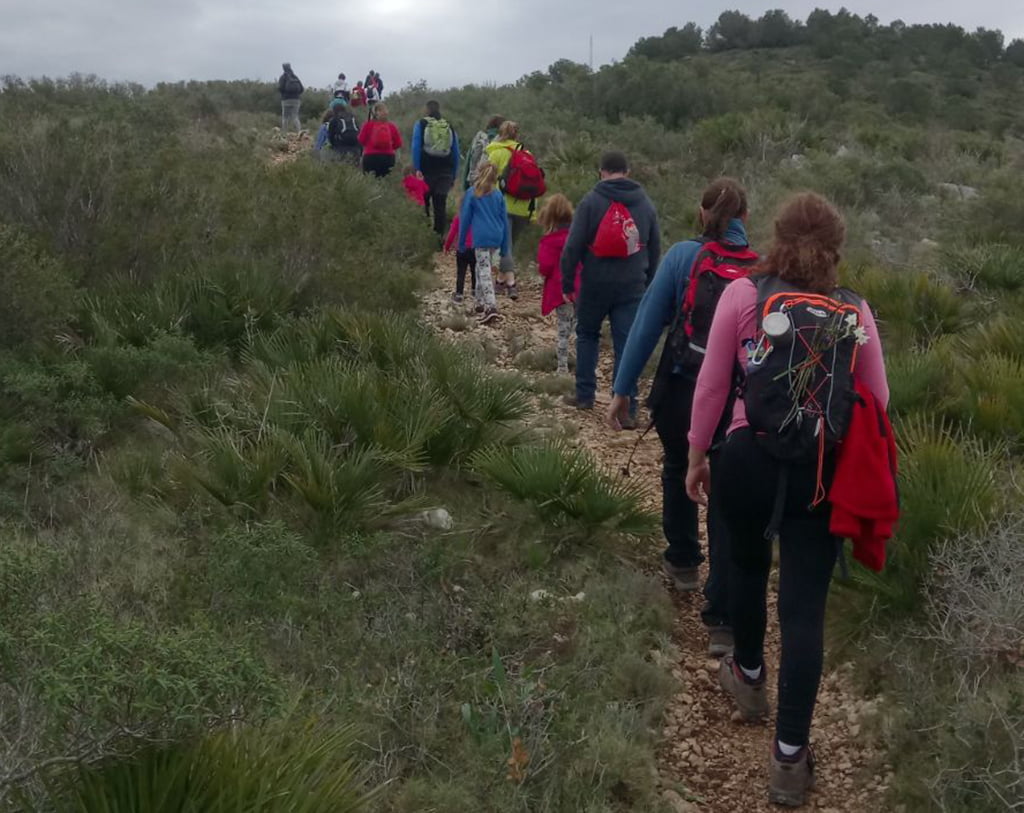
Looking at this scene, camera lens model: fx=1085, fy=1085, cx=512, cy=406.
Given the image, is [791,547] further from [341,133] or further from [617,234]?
[341,133]

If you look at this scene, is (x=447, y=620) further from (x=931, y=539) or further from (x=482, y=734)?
(x=931, y=539)

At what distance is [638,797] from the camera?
12.1 ft

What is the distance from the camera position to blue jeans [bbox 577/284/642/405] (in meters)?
7.36

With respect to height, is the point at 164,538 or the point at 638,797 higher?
the point at 164,538

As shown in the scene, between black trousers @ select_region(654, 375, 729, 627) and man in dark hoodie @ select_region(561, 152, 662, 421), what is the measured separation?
2.45 metres

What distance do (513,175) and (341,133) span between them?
5423 mm

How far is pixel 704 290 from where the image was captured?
4.41 metres

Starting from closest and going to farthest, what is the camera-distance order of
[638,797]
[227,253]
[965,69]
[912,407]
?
[638,797], [912,407], [227,253], [965,69]

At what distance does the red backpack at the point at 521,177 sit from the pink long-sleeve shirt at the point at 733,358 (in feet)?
25.4

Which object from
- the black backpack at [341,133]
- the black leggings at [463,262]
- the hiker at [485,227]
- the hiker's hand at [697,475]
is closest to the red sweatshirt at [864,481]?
the hiker's hand at [697,475]

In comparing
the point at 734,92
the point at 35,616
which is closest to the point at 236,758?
the point at 35,616

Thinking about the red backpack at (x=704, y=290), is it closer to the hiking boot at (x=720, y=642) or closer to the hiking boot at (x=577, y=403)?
the hiking boot at (x=720, y=642)

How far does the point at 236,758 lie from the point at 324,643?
1.41 meters

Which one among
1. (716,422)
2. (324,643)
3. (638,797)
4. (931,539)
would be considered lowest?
(638,797)
